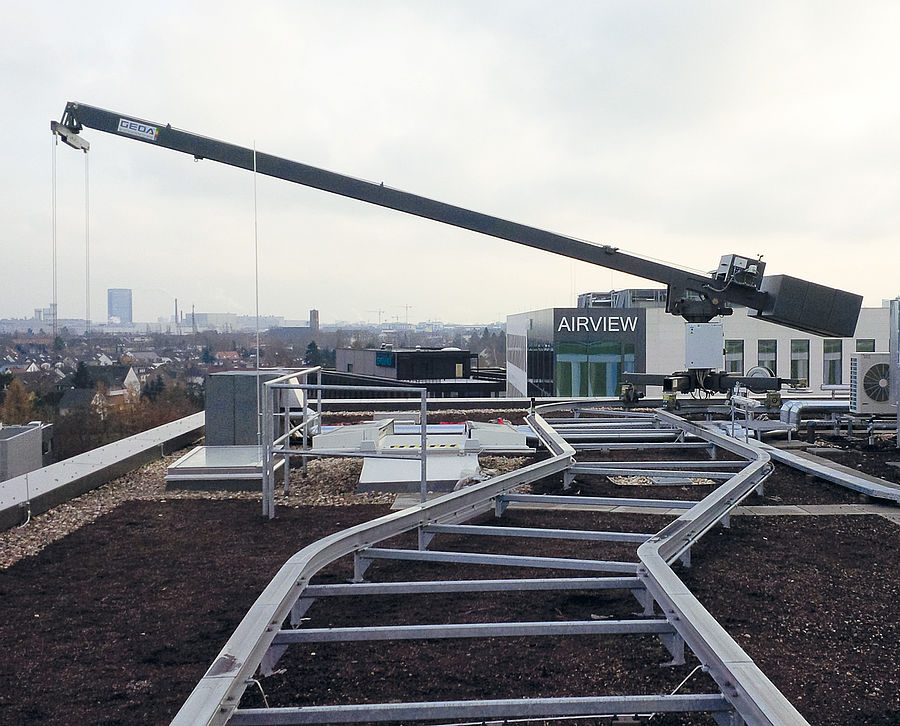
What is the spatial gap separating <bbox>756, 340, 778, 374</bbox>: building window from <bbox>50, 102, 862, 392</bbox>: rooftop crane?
79.9ft

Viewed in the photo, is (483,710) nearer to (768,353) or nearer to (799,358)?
(768,353)

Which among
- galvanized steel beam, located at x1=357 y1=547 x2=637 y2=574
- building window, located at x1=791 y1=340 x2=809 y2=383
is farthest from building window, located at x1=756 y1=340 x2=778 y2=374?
galvanized steel beam, located at x1=357 y1=547 x2=637 y2=574

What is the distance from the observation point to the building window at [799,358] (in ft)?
112

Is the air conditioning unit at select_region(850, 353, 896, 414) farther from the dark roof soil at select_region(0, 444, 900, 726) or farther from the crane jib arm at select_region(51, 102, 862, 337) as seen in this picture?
the dark roof soil at select_region(0, 444, 900, 726)

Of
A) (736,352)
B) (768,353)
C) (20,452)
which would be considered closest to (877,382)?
(20,452)

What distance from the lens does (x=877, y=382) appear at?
35.4 feet

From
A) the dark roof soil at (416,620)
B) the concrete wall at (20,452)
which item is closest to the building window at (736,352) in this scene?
the dark roof soil at (416,620)

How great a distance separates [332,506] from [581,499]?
8.13 feet

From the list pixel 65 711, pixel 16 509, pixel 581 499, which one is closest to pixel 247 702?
pixel 65 711

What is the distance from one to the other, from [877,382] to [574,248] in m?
5.01

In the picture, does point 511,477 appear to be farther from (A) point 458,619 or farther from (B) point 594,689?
(B) point 594,689

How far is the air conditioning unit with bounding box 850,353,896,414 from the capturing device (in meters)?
10.7

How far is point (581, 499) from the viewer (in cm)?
595

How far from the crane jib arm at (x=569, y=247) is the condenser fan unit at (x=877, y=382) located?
74 centimetres
